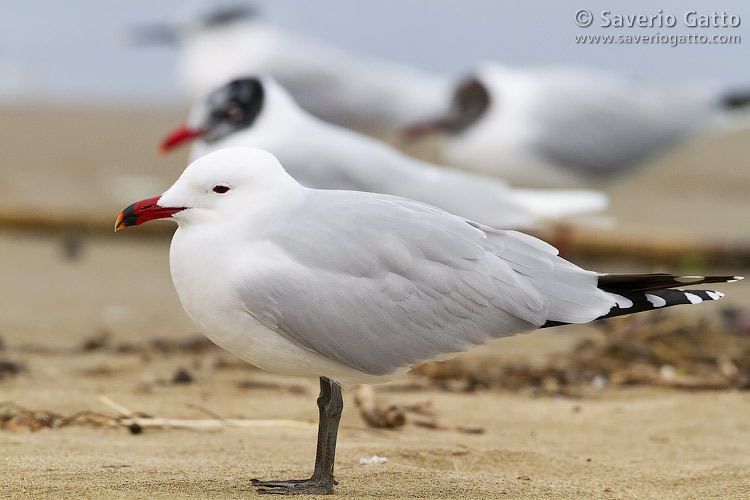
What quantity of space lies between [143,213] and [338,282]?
65 centimetres

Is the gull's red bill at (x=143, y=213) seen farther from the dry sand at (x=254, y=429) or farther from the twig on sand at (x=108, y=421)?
the twig on sand at (x=108, y=421)

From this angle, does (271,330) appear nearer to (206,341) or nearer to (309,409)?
(309,409)

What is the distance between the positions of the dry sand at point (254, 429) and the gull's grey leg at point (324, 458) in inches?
Result: 2.7

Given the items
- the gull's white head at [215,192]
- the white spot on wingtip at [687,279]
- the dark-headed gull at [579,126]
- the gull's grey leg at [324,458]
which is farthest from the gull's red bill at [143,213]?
the dark-headed gull at [579,126]

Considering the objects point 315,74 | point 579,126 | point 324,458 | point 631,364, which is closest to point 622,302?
point 324,458

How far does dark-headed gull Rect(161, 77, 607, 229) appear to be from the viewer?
6148mm

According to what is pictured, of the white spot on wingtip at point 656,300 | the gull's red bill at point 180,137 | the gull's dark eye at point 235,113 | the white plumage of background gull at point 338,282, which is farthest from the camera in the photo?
the gull's dark eye at point 235,113

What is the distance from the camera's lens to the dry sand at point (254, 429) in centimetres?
338

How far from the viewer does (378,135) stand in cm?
1144

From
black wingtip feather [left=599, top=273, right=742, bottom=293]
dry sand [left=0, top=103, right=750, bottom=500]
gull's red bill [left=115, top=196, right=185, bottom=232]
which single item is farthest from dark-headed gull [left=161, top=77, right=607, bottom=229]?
gull's red bill [left=115, top=196, right=185, bottom=232]

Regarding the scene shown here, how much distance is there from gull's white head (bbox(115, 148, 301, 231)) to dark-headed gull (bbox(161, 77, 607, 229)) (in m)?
2.76

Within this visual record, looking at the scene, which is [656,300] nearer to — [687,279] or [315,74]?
[687,279]

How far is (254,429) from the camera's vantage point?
4.25 m

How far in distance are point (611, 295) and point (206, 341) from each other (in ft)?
9.94
